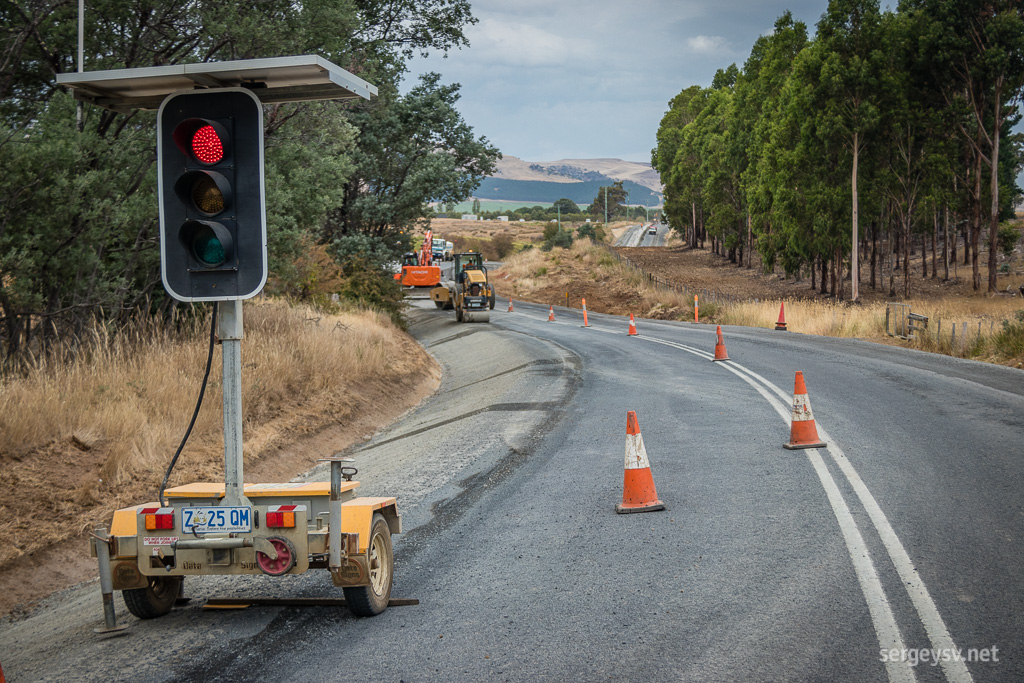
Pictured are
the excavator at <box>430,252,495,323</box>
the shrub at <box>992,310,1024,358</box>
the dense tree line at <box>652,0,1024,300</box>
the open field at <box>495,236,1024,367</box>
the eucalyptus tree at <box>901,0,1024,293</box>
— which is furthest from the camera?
the excavator at <box>430,252,495,323</box>

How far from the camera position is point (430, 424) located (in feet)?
44.2

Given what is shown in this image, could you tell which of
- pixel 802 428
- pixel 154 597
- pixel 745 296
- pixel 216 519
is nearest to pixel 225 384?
pixel 216 519

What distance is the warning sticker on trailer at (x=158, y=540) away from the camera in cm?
468

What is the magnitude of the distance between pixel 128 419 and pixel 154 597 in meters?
4.16

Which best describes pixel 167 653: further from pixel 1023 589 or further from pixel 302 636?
pixel 1023 589

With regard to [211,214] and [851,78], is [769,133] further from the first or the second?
[211,214]

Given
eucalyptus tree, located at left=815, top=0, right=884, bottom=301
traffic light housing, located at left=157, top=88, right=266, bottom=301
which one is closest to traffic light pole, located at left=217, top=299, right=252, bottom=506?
traffic light housing, located at left=157, top=88, right=266, bottom=301

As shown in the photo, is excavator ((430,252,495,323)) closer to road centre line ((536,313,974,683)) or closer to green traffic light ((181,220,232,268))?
road centre line ((536,313,974,683))

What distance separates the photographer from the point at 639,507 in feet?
23.2

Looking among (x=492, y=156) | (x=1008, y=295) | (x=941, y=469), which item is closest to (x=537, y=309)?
(x=492, y=156)

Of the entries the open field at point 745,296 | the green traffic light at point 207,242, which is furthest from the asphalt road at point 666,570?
the open field at point 745,296

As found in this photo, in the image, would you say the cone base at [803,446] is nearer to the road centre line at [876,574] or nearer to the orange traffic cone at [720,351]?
the road centre line at [876,574]

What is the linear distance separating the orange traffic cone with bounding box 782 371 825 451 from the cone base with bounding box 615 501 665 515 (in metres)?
2.89

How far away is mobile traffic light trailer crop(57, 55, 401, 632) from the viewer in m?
4.66
